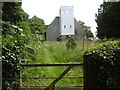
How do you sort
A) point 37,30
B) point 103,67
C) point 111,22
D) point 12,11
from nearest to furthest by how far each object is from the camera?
point 103,67 → point 37,30 → point 12,11 → point 111,22

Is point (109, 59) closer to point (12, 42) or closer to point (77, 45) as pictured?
point (12, 42)

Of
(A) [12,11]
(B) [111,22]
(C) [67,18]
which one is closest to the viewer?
(C) [67,18]

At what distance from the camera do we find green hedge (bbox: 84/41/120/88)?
2.02 m

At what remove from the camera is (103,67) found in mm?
2012

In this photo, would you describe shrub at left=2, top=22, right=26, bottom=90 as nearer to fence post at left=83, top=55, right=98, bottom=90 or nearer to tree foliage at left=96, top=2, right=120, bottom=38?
fence post at left=83, top=55, right=98, bottom=90

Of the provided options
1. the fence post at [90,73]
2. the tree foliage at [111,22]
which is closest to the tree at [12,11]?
the fence post at [90,73]

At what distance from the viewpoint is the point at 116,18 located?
13289 millimetres

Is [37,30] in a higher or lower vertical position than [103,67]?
higher

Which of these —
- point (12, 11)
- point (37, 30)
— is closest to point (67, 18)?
point (37, 30)

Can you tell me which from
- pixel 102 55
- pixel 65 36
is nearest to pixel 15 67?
pixel 102 55

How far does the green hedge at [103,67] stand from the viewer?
2.02 m

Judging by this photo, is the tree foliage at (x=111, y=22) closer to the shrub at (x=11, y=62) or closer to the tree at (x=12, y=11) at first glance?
the tree at (x=12, y=11)

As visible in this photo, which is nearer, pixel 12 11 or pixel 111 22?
pixel 12 11

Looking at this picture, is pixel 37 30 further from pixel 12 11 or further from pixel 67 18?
pixel 12 11
